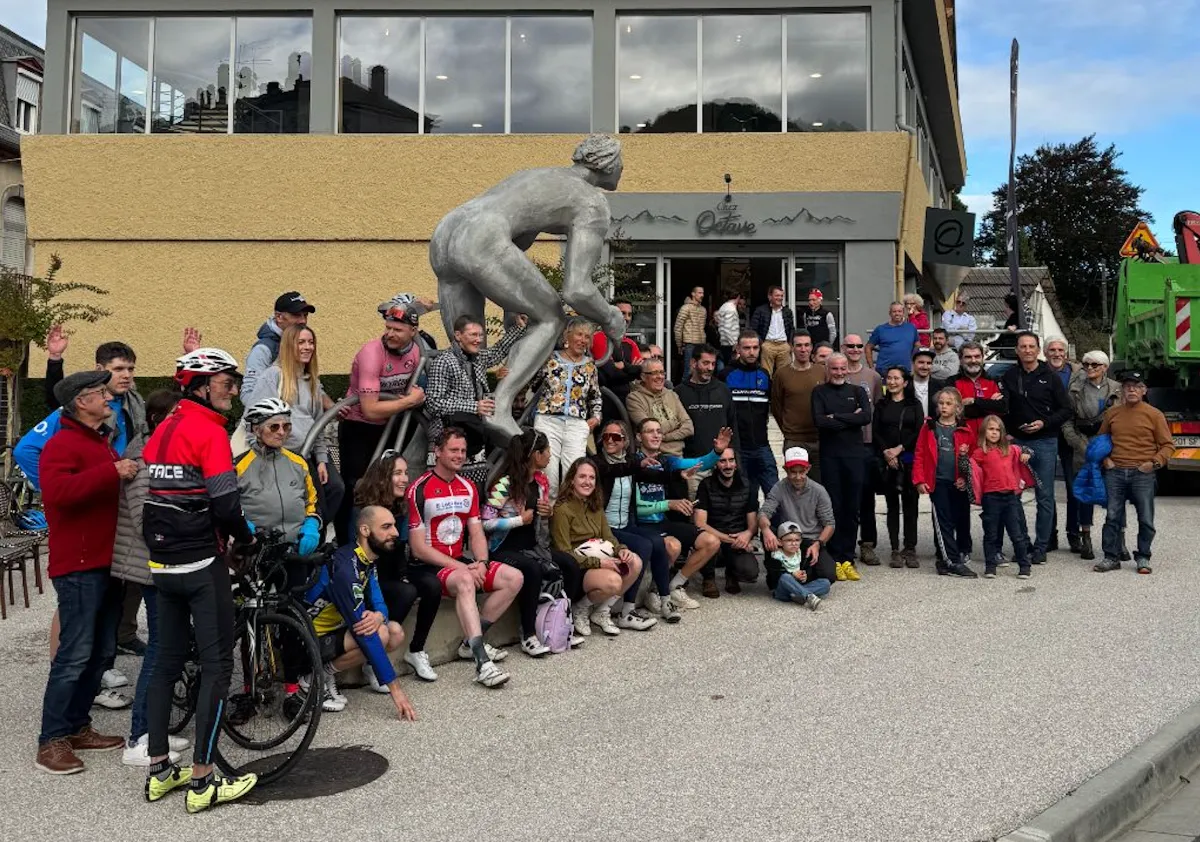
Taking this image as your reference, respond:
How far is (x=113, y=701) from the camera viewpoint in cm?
627

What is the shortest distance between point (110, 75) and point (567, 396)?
15.7 metres

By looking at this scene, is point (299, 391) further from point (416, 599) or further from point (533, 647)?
point (533, 647)

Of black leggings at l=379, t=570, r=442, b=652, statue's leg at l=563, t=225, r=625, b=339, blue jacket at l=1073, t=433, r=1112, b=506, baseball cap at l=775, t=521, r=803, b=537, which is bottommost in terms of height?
black leggings at l=379, t=570, r=442, b=652

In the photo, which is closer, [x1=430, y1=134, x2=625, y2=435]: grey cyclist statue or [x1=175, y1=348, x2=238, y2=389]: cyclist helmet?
[x1=175, y1=348, x2=238, y2=389]: cyclist helmet

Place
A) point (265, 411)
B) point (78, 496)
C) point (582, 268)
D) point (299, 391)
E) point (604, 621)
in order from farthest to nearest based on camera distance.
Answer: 1. point (582, 268)
2. point (604, 621)
3. point (299, 391)
4. point (265, 411)
5. point (78, 496)

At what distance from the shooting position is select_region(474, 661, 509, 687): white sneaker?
649cm

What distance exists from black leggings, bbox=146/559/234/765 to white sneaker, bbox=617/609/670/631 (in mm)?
3597

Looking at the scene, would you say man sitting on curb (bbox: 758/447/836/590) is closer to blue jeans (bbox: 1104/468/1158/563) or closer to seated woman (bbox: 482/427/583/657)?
seated woman (bbox: 482/427/583/657)

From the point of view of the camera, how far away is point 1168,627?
8109 millimetres

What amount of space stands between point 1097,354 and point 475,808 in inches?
334

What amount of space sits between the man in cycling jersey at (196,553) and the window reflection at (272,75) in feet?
54.7

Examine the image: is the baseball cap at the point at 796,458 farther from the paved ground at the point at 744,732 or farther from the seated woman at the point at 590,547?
the seated woman at the point at 590,547

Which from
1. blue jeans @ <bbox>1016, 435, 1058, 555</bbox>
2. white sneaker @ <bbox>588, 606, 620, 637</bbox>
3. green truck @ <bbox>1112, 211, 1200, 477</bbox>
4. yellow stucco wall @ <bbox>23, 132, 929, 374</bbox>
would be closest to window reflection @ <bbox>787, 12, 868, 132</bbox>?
yellow stucco wall @ <bbox>23, 132, 929, 374</bbox>

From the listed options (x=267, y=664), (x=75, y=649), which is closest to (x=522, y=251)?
(x=267, y=664)
